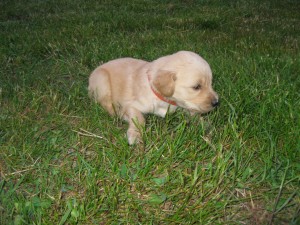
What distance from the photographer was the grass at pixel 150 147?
2.28 metres

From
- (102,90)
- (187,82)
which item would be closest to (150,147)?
(187,82)

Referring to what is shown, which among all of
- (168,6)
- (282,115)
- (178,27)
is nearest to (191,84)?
(282,115)

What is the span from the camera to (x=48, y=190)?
7.95 ft

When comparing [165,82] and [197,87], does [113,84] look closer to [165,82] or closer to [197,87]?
[165,82]

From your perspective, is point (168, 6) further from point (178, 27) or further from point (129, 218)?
point (129, 218)

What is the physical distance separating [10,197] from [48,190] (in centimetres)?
24

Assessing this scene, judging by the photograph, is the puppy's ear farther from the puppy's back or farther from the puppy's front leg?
the puppy's back

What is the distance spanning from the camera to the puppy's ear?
127 inches

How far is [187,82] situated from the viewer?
3.29m

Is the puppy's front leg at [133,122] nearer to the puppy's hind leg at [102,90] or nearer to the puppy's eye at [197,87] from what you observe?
the puppy's hind leg at [102,90]

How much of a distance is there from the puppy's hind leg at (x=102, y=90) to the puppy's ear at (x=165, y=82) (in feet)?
2.48

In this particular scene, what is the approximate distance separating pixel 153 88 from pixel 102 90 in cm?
68

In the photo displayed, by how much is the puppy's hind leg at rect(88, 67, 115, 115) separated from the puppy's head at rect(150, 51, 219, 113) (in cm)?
71

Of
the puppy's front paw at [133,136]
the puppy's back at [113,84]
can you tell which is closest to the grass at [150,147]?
the puppy's front paw at [133,136]
